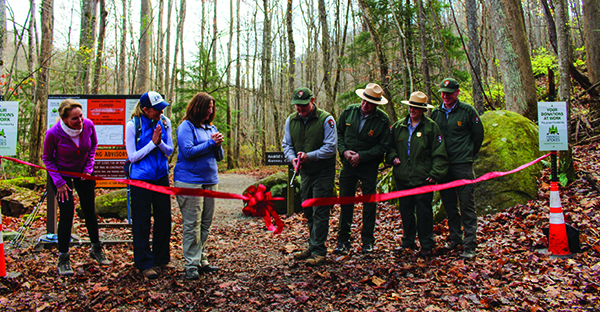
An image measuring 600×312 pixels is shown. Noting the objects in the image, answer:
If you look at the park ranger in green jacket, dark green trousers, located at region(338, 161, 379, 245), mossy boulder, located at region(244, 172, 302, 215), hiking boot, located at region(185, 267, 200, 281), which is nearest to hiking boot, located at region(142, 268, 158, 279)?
hiking boot, located at region(185, 267, 200, 281)

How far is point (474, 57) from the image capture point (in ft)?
36.1

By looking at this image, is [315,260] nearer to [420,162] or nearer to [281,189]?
[420,162]

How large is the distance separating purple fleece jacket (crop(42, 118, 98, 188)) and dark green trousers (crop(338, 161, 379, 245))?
3.58 metres

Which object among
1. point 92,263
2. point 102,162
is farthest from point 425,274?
point 102,162

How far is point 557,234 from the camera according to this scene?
4.34 m

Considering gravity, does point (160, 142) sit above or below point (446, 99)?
below

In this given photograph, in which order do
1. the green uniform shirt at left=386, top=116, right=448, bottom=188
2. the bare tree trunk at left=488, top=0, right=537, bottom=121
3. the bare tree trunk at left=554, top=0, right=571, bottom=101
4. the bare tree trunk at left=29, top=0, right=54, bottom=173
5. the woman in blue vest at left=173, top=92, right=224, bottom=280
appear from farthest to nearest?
the bare tree trunk at left=29, top=0, right=54, bottom=173 < the bare tree trunk at left=488, top=0, right=537, bottom=121 < the bare tree trunk at left=554, top=0, right=571, bottom=101 < the green uniform shirt at left=386, top=116, right=448, bottom=188 < the woman in blue vest at left=173, top=92, right=224, bottom=280

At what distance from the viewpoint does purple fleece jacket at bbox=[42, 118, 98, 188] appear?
4.50 metres

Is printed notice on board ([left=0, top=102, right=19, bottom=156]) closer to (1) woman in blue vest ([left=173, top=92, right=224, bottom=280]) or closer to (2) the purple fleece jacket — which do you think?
(2) the purple fleece jacket

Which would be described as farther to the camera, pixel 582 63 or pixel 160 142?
pixel 582 63

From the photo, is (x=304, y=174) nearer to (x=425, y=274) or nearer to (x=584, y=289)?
(x=425, y=274)

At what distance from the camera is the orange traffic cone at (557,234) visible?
431 cm

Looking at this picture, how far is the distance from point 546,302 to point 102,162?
6538 mm

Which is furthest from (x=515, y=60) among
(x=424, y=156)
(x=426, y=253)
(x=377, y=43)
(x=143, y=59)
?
(x=143, y=59)
